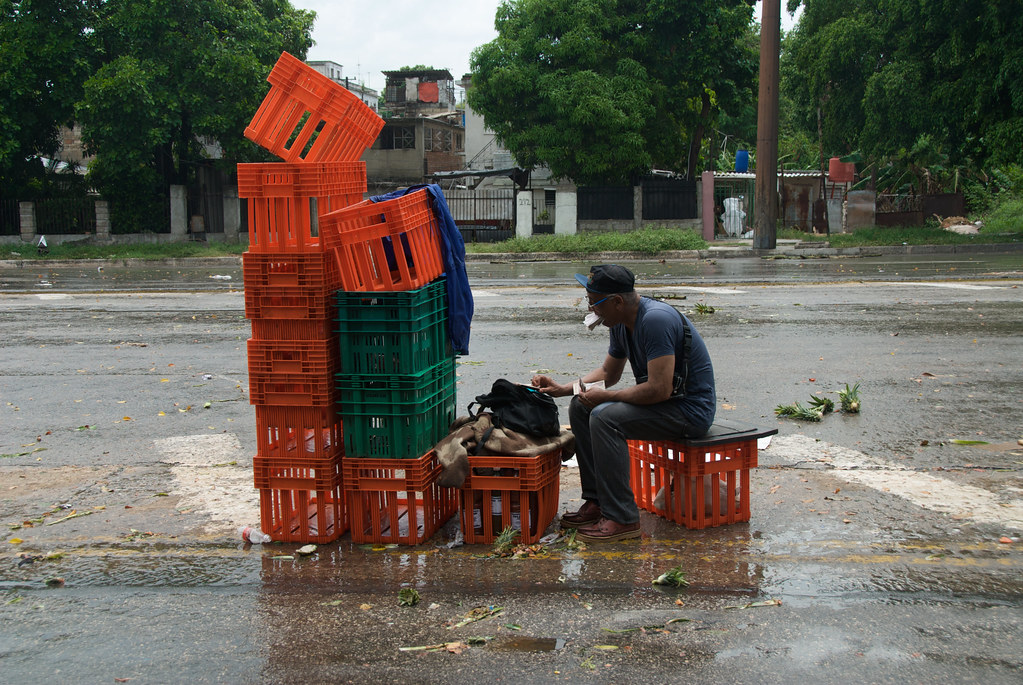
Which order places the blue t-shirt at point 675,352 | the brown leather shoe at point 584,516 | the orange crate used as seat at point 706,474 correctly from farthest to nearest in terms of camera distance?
the brown leather shoe at point 584,516 → the orange crate used as seat at point 706,474 → the blue t-shirt at point 675,352

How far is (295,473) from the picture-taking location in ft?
15.5

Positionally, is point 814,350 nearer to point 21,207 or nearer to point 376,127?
point 376,127

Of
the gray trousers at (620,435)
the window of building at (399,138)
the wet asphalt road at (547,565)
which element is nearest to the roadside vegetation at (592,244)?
the window of building at (399,138)

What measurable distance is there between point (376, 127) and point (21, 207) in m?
32.3

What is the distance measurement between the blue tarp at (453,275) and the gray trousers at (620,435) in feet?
2.85

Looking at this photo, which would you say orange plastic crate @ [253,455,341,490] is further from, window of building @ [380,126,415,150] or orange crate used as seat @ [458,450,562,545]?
window of building @ [380,126,415,150]

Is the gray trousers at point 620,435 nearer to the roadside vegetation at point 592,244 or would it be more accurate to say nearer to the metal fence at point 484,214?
the roadside vegetation at point 592,244

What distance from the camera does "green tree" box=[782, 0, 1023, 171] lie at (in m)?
24.6

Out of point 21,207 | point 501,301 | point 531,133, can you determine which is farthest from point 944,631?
point 21,207

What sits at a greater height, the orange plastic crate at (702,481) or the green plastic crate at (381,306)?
the green plastic crate at (381,306)

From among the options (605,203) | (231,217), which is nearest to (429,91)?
(231,217)

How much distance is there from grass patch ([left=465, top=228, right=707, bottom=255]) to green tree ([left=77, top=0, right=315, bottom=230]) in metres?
9.70

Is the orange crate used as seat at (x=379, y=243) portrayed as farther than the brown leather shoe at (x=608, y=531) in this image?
No

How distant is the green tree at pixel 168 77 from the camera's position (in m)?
29.2
